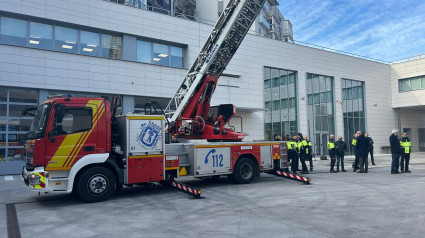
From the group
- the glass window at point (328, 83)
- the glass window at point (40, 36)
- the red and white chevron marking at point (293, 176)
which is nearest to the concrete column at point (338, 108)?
the glass window at point (328, 83)

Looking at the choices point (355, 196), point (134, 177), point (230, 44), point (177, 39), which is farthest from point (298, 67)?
point (134, 177)

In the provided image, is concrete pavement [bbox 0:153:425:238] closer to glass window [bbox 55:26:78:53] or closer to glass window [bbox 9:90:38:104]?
glass window [bbox 9:90:38:104]

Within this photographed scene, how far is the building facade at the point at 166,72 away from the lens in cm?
1500

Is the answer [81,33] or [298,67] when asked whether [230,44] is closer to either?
[81,33]

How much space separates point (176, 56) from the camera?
1980cm

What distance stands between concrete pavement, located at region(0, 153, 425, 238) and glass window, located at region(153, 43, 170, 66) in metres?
10.5

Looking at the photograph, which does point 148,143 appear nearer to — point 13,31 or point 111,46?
point 111,46

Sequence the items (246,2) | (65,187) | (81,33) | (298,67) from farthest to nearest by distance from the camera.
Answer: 1. (298,67)
2. (81,33)
3. (246,2)
4. (65,187)

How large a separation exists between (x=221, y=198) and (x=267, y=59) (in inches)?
653

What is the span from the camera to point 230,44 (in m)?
10.8

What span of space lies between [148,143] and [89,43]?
10.6 metres

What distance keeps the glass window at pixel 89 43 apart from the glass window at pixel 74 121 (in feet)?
32.5

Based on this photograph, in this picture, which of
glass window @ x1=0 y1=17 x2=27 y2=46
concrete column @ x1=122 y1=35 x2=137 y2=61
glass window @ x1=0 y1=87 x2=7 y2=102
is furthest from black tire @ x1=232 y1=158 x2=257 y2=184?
glass window @ x1=0 y1=17 x2=27 y2=46

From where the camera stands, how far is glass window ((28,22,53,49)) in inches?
610
